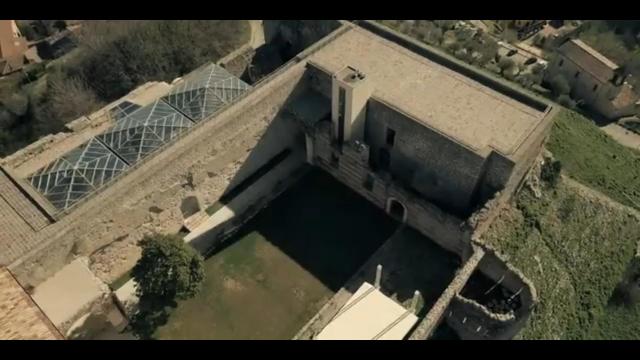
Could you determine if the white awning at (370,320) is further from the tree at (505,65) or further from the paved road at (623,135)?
the tree at (505,65)

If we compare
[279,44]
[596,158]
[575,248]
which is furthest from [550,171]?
[279,44]

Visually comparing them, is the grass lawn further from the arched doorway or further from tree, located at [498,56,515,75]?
tree, located at [498,56,515,75]

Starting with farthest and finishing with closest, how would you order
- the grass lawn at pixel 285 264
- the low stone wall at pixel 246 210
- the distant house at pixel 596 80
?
the distant house at pixel 596 80
the low stone wall at pixel 246 210
the grass lawn at pixel 285 264

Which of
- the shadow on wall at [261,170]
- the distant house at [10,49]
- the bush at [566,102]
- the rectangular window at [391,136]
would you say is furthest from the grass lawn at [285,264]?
the distant house at [10,49]

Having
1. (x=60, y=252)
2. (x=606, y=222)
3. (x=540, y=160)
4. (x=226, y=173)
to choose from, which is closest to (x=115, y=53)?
(x=226, y=173)

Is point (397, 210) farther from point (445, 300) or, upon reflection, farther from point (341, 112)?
point (445, 300)

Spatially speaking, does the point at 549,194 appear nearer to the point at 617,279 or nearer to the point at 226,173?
the point at 617,279
